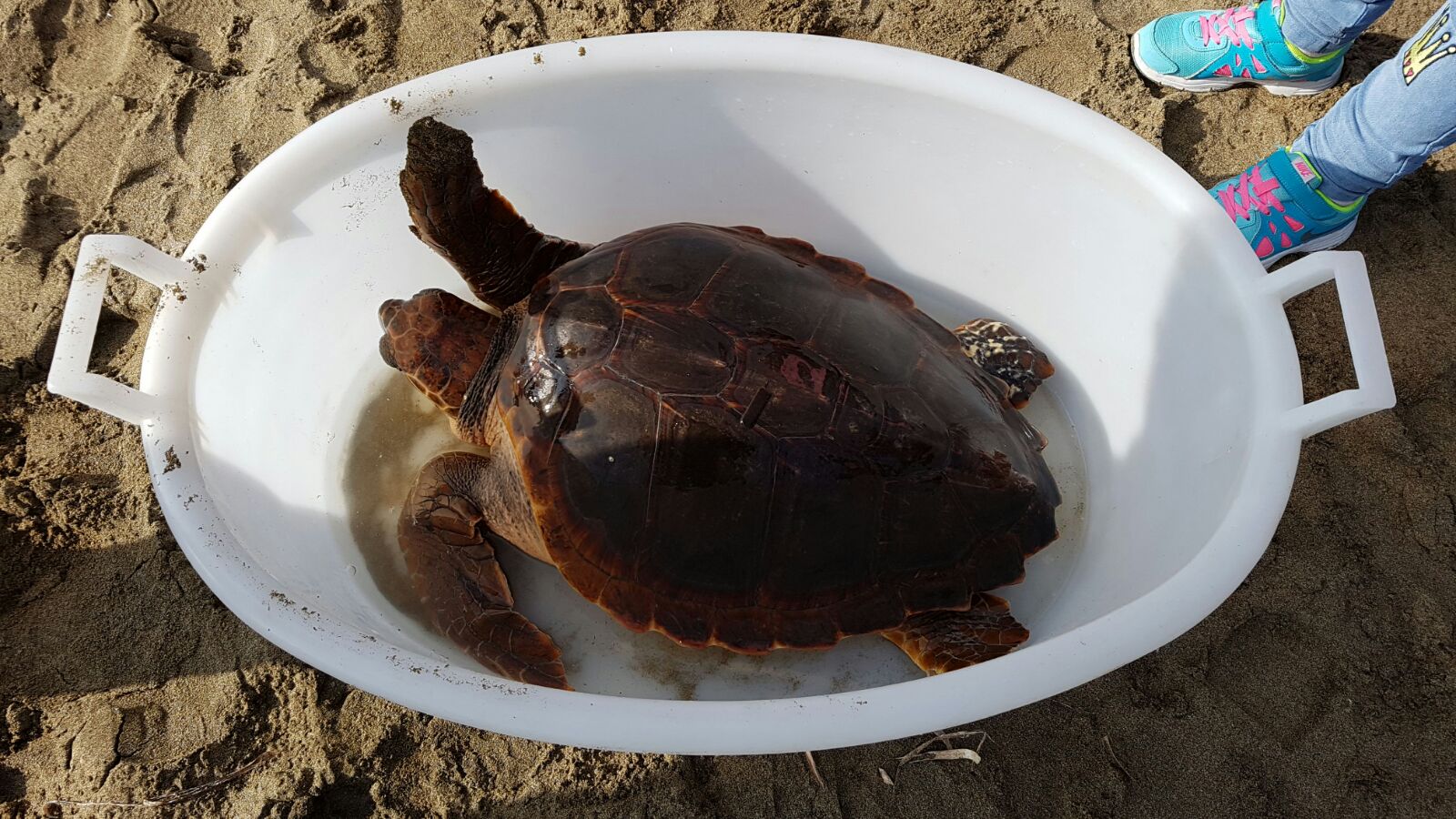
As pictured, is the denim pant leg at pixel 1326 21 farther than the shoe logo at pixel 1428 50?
Yes

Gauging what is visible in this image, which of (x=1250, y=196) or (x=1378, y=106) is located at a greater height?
(x=1378, y=106)

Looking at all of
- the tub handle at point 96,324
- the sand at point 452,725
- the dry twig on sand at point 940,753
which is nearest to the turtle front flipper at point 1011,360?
the sand at point 452,725

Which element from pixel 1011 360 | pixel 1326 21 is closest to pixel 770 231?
pixel 1011 360

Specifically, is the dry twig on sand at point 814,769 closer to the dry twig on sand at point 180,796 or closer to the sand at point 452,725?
the sand at point 452,725

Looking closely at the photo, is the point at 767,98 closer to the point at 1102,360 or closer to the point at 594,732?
the point at 1102,360

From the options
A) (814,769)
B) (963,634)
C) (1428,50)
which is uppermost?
(1428,50)

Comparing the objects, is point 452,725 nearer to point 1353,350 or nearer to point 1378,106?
point 1353,350

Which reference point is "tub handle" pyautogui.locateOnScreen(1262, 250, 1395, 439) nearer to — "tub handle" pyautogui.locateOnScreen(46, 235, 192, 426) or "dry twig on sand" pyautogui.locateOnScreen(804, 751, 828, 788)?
"dry twig on sand" pyautogui.locateOnScreen(804, 751, 828, 788)
